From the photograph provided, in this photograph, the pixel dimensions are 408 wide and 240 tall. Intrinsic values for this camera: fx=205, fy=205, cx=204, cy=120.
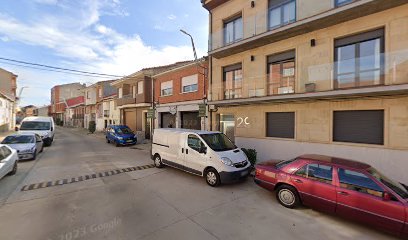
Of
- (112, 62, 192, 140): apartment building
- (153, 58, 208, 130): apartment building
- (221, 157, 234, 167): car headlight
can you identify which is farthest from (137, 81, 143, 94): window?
(221, 157, 234, 167): car headlight

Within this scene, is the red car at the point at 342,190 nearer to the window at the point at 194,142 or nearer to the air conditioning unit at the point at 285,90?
the window at the point at 194,142

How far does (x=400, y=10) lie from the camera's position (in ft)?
21.9

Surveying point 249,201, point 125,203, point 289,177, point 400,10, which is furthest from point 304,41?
point 125,203

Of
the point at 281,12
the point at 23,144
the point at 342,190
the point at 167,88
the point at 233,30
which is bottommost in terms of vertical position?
the point at 342,190

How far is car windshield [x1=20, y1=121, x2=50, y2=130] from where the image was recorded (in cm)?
1438

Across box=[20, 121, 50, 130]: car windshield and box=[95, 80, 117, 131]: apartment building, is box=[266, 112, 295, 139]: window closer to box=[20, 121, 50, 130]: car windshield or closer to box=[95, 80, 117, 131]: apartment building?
box=[20, 121, 50, 130]: car windshield

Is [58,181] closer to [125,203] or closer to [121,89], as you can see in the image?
[125,203]

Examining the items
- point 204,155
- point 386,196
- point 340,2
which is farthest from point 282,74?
point 386,196

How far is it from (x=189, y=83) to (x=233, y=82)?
4.34 meters

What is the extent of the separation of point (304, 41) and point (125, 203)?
903 centimetres

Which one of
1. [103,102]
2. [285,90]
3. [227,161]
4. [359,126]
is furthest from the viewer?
[103,102]

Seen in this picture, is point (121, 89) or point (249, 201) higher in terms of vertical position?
point (121, 89)

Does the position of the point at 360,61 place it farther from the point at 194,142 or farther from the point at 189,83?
the point at 189,83

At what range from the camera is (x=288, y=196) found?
512cm
